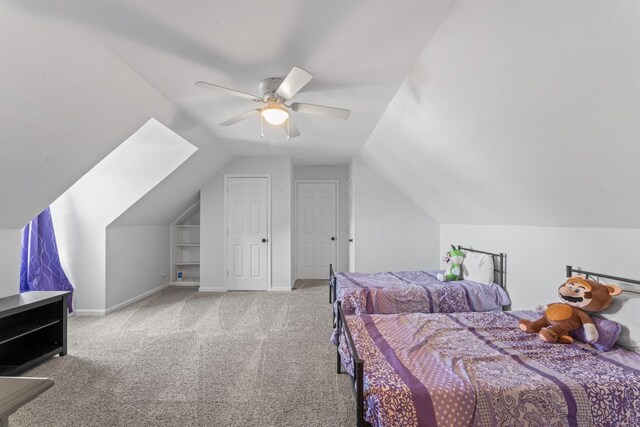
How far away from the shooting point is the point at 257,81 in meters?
2.46

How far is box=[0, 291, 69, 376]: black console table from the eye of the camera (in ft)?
8.33

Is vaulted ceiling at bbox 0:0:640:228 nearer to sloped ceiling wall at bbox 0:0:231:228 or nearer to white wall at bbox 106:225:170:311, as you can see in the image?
sloped ceiling wall at bbox 0:0:231:228

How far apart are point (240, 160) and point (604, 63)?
15.9ft

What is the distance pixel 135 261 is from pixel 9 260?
6.11 feet

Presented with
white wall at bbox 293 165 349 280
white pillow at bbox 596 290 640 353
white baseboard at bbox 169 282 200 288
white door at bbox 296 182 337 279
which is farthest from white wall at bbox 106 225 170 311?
white pillow at bbox 596 290 640 353

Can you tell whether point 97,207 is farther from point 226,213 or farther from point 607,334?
point 607,334

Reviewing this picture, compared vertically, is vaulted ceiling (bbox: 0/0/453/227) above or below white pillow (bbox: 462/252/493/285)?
above

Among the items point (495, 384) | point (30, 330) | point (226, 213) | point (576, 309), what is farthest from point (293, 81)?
point (226, 213)

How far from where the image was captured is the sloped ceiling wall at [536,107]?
49.9 inches

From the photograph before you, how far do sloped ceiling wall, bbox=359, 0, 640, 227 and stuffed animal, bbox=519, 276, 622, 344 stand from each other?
45 centimetres

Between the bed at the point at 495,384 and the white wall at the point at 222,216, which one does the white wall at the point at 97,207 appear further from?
the bed at the point at 495,384

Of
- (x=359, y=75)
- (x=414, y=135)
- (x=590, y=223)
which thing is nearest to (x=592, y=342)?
(x=590, y=223)

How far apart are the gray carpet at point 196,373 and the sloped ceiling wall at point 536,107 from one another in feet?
6.78

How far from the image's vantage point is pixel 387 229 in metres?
5.00
